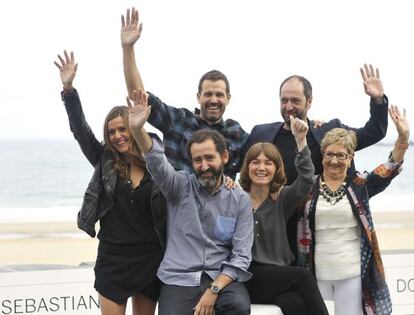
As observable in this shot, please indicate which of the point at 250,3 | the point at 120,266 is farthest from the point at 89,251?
the point at 120,266

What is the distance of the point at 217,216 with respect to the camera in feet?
10.6

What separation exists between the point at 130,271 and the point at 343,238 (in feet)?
3.05

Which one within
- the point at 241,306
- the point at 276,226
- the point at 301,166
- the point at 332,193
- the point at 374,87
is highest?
the point at 374,87

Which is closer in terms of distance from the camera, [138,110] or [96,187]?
[138,110]

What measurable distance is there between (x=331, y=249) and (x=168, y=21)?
330 inches

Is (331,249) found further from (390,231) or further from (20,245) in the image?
(390,231)

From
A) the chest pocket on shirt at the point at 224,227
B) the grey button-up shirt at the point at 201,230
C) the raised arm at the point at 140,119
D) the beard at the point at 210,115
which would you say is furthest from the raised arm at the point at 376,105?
the raised arm at the point at 140,119

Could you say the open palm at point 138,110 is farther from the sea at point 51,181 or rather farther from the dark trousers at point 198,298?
the sea at point 51,181

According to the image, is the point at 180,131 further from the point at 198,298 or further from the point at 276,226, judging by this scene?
the point at 198,298

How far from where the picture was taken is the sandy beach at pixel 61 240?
35.8ft

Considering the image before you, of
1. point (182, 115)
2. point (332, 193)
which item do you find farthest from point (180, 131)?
point (332, 193)

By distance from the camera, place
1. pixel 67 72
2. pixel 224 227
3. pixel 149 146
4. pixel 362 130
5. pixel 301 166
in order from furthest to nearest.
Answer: pixel 362 130 → pixel 67 72 → pixel 301 166 → pixel 224 227 → pixel 149 146

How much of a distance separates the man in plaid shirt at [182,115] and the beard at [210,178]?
422mm

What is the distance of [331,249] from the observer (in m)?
3.46
